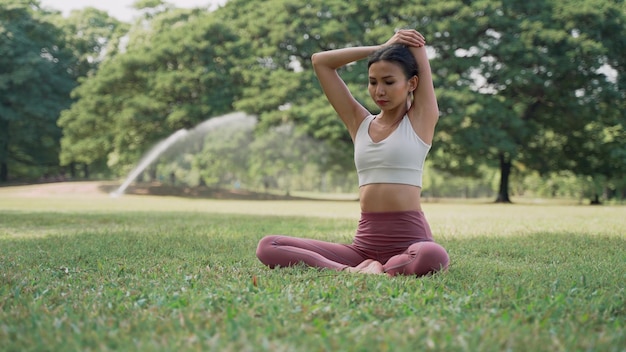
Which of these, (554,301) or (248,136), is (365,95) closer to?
(248,136)

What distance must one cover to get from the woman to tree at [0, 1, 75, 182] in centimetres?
3150

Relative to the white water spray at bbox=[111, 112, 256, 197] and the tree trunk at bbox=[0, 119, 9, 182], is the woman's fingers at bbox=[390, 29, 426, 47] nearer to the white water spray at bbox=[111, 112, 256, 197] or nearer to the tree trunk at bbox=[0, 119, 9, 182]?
the white water spray at bbox=[111, 112, 256, 197]

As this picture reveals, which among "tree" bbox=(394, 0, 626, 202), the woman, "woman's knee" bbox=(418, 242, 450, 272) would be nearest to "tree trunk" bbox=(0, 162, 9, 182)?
"tree" bbox=(394, 0, 626, 202)

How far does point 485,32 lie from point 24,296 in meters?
23.9

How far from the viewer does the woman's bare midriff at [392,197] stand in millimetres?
3910

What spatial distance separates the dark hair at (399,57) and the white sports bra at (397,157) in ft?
1.01

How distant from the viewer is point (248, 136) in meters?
27.4

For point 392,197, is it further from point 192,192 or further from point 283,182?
point 283,182

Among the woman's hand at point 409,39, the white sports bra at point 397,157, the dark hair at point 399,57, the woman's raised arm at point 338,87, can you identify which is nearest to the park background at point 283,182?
the white sports bra at point 397,157

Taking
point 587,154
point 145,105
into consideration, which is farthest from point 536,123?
point 145,105

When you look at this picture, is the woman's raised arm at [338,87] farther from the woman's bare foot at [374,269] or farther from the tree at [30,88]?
the tree at [30,88]

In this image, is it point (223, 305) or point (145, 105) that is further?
point (145, 105)

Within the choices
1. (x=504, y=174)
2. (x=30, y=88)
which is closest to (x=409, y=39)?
(x=504, y=174)

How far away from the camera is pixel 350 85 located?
891 inches
